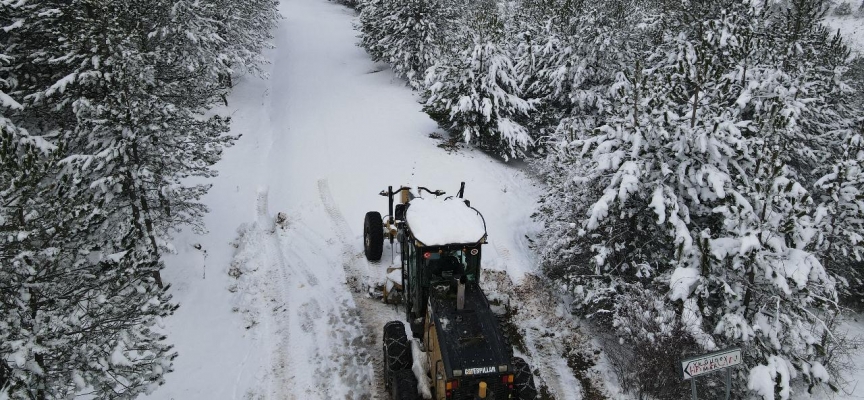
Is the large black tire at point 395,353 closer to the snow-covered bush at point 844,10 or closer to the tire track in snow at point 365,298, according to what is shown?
the tire track in snow at point 365,298

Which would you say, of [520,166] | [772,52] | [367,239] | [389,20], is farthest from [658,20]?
[367,239]

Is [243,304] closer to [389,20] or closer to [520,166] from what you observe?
[520,166]

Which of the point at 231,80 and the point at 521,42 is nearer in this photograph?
the point at 521,42

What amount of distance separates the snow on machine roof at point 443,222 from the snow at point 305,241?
9.50 feet

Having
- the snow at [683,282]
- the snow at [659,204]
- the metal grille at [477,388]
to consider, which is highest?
the snow at [659,204]

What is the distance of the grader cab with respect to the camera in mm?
7125

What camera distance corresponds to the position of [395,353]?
8.44m

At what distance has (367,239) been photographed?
42.0 ft

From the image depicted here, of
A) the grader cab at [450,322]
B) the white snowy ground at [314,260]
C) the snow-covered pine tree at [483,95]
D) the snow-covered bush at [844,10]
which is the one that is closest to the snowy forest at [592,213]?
the white snowy ground at [314,260]

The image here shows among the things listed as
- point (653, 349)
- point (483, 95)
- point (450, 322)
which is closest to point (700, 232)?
point (653, 349)

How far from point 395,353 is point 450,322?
4.29ft

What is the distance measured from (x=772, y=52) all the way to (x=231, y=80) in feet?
81.8

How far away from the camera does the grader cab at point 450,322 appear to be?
712cm

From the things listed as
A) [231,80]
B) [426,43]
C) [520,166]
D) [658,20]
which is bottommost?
[520,166]
